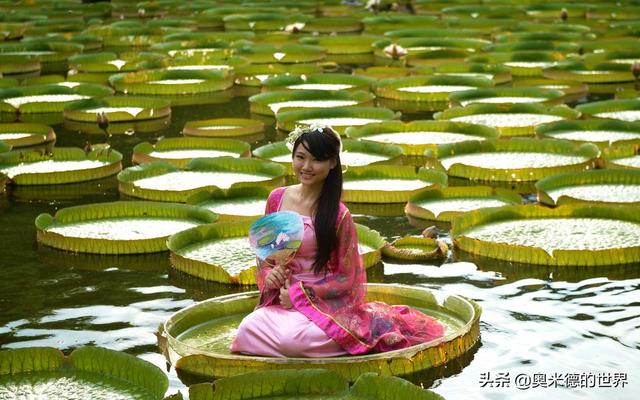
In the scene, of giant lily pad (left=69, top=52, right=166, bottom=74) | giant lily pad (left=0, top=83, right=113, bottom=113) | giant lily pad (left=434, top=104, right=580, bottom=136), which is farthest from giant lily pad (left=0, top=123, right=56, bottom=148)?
giant lily pad (left=69, top=52, right=166, bottom=74)

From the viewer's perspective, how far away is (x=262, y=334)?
4.98m

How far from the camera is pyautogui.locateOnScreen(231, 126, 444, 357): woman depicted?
195 inches

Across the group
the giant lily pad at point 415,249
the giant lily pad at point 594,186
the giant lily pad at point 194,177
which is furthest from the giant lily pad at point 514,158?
the giant lily pad at point 415,249

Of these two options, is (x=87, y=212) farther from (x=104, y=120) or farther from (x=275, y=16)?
(x=275, y=16)

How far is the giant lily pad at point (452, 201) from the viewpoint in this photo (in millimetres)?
7664

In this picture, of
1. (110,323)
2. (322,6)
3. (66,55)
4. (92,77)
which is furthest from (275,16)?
(110,323)

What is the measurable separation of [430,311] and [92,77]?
8917mm

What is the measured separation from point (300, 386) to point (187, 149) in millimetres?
5451

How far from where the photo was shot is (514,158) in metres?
9.24

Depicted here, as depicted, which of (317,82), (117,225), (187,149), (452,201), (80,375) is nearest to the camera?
(80,375)

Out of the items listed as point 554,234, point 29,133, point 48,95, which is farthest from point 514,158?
point 48,95

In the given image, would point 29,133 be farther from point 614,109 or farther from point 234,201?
point 614,109

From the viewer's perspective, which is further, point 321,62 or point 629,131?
point 321,62

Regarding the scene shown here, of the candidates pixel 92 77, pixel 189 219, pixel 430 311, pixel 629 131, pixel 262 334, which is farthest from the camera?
pixel 92 77
